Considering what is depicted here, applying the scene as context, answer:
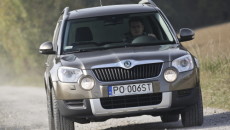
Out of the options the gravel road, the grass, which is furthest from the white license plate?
the grass

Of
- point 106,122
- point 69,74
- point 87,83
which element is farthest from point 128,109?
point 106,122

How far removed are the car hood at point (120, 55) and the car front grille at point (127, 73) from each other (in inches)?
3.7

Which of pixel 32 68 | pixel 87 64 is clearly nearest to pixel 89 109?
pixel 87 64

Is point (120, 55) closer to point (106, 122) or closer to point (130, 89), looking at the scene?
point (130, 89)

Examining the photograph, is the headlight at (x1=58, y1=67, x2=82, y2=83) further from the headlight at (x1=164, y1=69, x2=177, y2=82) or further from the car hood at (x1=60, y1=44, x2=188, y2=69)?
the headlight at (x1=164, y1=69, x2=177, y2=82)

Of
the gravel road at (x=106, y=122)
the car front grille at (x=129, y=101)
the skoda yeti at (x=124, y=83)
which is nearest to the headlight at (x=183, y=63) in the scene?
the skoda yeti at (x=124, y=83)

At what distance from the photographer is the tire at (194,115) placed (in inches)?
402

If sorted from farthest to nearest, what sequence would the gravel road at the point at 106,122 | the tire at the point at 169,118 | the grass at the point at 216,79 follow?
the grass at the point at 216,79 < the tire at the point at 169,118 < the gravel road at the point at 106,122

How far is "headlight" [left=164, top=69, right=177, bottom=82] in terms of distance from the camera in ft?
32.4

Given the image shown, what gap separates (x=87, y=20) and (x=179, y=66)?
1862mm

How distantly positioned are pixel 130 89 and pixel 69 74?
729mm

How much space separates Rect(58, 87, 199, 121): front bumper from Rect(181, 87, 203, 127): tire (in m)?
0.15

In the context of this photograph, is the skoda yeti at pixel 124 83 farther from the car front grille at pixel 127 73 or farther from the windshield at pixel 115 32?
the windshield at pixel 115 32

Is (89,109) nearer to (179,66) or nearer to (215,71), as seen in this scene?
(179,66)
